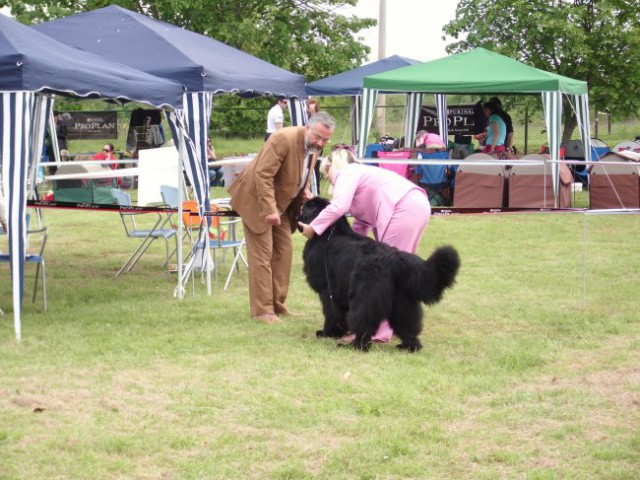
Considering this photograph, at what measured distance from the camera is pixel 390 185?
6867 mm

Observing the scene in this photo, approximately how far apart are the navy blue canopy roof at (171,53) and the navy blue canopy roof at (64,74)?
215 centimetres

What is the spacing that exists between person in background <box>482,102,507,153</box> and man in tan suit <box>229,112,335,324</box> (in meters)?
9.81

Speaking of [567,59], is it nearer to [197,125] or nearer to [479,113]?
[479,113]

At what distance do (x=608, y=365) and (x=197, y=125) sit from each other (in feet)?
17.9

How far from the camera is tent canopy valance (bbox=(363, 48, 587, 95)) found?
14.9m

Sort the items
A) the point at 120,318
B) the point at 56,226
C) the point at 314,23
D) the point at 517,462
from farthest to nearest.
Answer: the point at 314,23
the point at 56,226
the point at 120,318
the point at 517,462

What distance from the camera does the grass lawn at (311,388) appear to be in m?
4.57

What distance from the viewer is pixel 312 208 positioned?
6973mm

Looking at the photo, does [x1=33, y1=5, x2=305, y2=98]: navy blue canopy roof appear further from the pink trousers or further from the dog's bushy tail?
the dog's bushy tail

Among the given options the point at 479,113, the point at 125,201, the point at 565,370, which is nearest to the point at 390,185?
the point at 565,370

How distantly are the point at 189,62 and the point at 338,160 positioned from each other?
4.50 meters

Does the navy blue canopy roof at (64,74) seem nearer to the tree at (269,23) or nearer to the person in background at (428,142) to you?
the person in background at (428,142)

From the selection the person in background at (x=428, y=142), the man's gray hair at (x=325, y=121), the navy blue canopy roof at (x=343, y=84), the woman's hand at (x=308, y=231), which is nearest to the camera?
the woman's hand at (x=308, y=231)

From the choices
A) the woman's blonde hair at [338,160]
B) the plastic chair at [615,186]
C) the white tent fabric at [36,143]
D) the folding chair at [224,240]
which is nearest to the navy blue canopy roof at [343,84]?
the plastic chair at [615,186]
